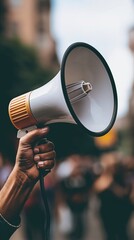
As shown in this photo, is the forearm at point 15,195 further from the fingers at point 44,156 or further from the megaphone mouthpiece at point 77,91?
the megaphone mouthpiece at point 77,91

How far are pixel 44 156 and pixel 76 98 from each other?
0.24 meters

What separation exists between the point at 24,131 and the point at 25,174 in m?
0.15

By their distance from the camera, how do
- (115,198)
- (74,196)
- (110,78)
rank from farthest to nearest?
(74,196)
(115,198)
(110,78)

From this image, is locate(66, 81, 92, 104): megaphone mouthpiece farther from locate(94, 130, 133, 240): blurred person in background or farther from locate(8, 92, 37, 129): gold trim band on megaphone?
locate(94, 130, 133, 240): blurred person in background

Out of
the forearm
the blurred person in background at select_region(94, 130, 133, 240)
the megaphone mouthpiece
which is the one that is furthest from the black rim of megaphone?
the blurred person in background at select_region(94, 130, 133, 240)

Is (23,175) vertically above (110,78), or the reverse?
(110,78)

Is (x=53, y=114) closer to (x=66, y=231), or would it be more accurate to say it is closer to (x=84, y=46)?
(x=84, y=46)

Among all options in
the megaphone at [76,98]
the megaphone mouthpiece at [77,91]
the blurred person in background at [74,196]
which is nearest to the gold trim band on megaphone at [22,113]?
the megaphone at [76,98]

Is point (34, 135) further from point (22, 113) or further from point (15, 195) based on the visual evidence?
point (15, 195)

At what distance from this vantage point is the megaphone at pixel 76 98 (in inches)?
94.3

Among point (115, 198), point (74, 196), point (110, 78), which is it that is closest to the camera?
point (110, 78)

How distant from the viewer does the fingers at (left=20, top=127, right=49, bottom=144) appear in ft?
8.07

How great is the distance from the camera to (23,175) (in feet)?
8.27

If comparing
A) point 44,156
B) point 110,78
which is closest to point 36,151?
point 44,156
